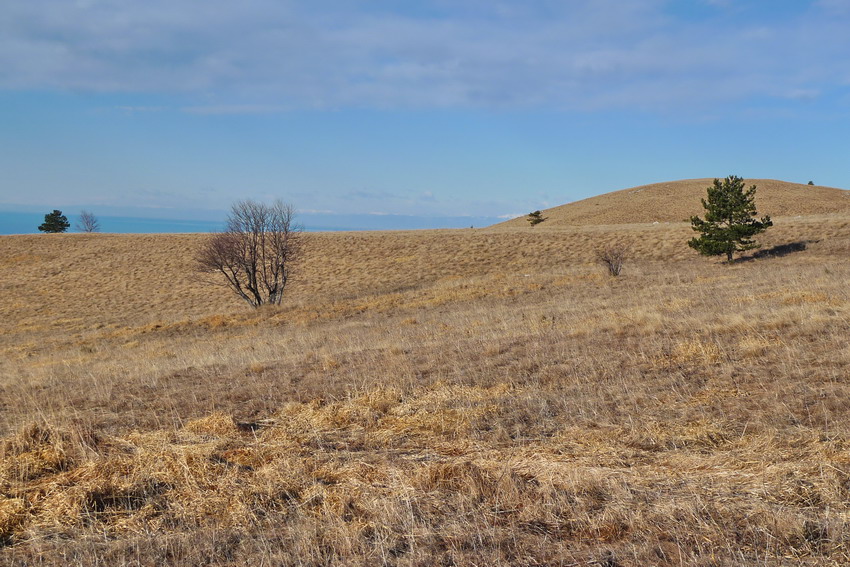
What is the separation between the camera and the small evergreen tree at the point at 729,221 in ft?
103

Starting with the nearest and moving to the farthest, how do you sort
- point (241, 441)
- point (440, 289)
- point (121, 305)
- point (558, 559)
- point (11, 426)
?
point (558, 559) < point (241, 441) < point (11, 426) < point (440, 289) < point (121, 305)

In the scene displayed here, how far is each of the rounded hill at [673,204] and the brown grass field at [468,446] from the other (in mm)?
56308

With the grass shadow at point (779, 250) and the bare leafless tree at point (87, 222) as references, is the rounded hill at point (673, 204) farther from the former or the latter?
the bare leafless tree at point (87, 222)

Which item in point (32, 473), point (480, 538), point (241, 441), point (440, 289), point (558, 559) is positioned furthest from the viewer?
point (440, 289)

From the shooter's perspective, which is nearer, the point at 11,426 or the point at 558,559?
the point at 558,559

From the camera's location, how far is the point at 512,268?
39.8 metres

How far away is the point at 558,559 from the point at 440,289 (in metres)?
27.4

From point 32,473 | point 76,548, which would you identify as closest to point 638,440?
point 76,548

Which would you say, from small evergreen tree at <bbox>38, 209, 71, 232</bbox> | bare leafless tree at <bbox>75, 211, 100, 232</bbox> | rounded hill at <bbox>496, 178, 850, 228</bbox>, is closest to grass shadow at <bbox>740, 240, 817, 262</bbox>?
rounded hill at <bbox>496, 178, 850, 228</bbox>

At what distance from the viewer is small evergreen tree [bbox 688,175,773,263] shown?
103 feet

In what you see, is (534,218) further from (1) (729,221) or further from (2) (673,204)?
(1) (729,221)

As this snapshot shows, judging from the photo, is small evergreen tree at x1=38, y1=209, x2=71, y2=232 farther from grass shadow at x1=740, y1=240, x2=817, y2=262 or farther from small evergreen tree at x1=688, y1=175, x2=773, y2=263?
grass shadow at x1=740, y1=240, x2=817, y2=262

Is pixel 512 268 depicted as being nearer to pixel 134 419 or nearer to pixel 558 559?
pixel 134 419

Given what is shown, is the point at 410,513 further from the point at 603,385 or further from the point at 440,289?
the point at 440,289
